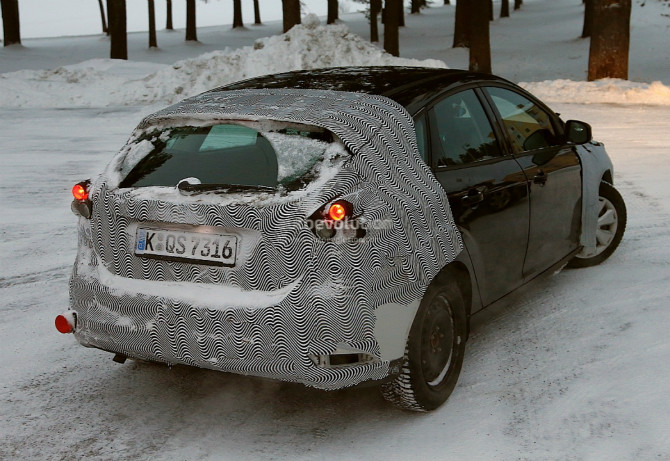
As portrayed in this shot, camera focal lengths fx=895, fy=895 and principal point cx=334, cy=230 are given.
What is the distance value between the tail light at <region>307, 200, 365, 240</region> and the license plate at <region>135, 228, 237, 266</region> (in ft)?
1.22

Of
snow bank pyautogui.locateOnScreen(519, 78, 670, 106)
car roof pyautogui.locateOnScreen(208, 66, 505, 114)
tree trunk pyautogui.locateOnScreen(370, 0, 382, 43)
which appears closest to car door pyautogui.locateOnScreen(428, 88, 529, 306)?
car roof pyautogui.locateOnScreen(208, 66, 505, 114)

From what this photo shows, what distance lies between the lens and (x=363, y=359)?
152 inches

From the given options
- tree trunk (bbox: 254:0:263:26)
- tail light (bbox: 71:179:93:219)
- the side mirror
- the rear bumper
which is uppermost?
tail light (bbox: 71:179:93:219)

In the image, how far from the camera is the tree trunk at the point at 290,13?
24.5 meters

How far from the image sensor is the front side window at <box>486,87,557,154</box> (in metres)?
5.33

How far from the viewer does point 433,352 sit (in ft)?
14.1

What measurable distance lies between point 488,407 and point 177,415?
153 cm

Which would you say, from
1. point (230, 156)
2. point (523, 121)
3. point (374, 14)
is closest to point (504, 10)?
point (374, 14)

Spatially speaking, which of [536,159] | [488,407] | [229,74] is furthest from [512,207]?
[229,74]

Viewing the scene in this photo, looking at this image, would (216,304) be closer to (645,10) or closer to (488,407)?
(488,407)

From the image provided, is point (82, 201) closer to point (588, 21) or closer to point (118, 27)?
point (118, 27)

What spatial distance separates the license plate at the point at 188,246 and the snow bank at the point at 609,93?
1588 cm

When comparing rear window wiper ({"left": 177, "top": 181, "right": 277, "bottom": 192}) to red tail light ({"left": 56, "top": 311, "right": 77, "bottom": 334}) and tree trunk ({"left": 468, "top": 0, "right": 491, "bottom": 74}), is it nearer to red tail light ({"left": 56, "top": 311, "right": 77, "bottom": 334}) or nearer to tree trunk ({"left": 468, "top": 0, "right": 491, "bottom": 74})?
red tail light ({"left": 56, "top": 311, "right": 77, "bottom": 334})

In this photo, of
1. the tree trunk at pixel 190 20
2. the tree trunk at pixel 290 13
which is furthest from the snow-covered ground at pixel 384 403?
the tree trunk at pixel 190 20
